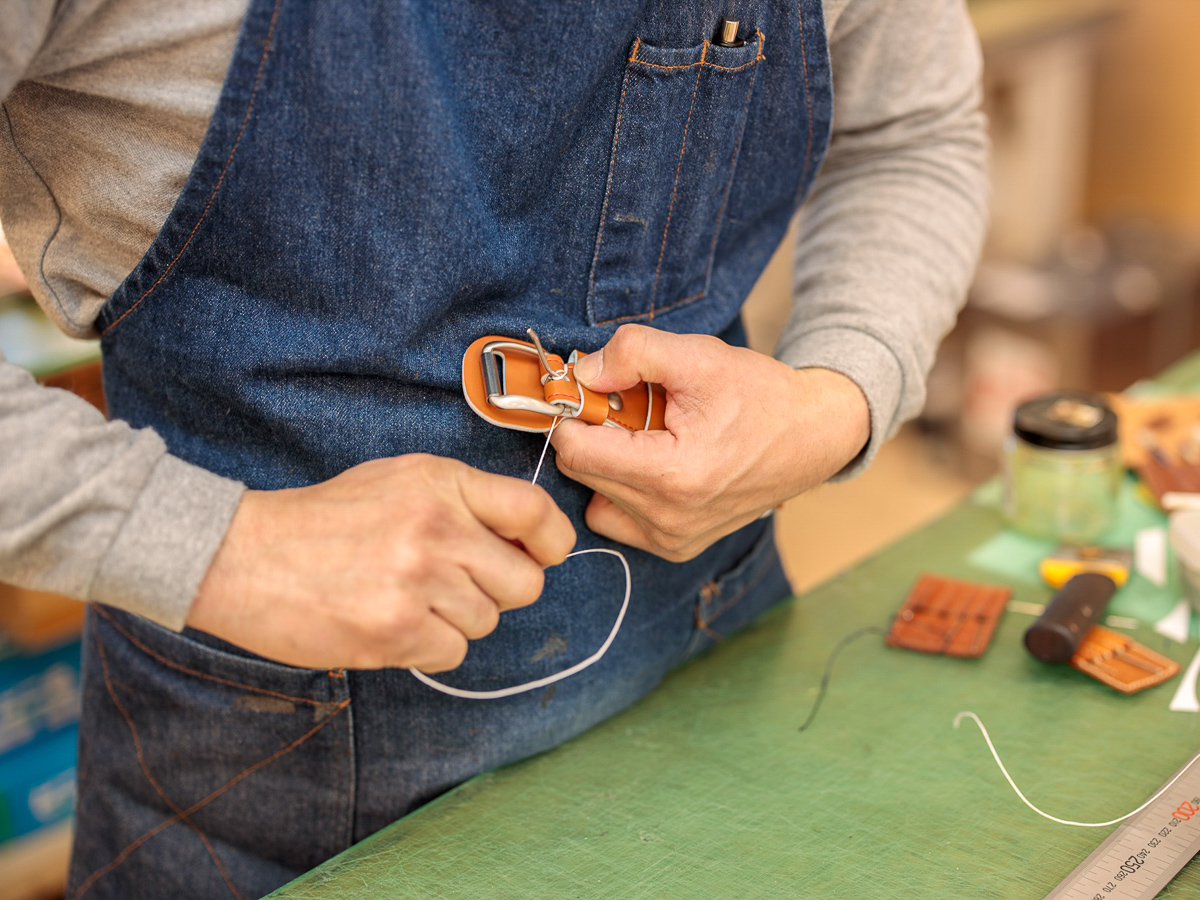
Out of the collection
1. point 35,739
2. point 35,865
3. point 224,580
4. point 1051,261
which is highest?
point 224,580

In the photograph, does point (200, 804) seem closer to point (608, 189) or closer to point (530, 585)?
point (530, 585)

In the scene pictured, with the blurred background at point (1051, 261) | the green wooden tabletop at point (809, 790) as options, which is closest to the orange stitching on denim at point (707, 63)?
the green wooden tabletop at point (809, 790)

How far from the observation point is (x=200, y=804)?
2.49 ft

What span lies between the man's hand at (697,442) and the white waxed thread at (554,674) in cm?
2

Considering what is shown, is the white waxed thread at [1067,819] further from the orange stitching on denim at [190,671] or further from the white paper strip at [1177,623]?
the orange stitching on denim at [190,671]

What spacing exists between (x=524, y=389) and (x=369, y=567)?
0.17 m

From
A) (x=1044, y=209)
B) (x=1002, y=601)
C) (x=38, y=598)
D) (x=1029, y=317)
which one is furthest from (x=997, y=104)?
(x=38, y=598)

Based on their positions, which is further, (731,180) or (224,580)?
(731,180)

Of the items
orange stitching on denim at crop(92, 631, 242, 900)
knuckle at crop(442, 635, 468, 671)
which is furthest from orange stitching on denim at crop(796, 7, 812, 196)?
orange stitching on denim at crop(92, 631, 242, 900)

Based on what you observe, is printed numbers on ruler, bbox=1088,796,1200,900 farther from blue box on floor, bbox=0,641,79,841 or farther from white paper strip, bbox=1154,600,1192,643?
blue box on floor, bbox=0,641,79,841

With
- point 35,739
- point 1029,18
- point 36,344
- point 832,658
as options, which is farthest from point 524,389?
point 1029,18

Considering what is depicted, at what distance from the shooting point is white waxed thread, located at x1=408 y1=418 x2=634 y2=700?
70cm

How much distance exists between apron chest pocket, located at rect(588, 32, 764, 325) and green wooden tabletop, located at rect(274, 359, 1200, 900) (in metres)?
0.31

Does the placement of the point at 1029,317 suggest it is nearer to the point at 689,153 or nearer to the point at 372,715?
the point at 689,153
